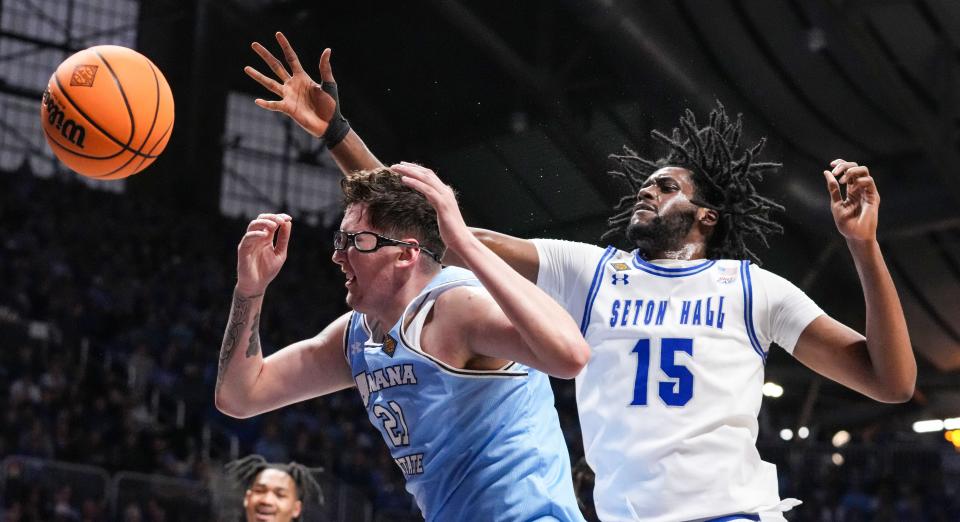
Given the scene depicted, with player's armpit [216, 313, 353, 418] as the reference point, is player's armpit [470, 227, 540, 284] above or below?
above

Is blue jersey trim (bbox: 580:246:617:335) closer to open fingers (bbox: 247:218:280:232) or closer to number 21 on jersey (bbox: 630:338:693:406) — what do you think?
number 21 on jersey (bbox: 630:338:693:406)

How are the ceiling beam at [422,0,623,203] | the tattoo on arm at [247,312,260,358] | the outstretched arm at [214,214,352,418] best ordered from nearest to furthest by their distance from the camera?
the outstretched arm at [214,214,352,418]
the tattoo on arm at [247,312,260,358]
the ceiling beam at [422,0,623,203]

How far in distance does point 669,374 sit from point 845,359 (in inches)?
24.4

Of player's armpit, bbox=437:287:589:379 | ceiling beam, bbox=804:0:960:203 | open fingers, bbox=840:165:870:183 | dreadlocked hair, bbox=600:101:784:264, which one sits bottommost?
player's armpit, bbox=437:287:589:379

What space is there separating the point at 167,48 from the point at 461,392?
22.9 metres

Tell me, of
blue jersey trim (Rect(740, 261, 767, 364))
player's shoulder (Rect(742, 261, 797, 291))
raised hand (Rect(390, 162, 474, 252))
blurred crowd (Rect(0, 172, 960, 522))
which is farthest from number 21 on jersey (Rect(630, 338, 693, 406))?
blurred crowd (Rect(0, 172, 960, 522))

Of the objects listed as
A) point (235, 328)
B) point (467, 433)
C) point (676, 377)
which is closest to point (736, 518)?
point (676, 377)

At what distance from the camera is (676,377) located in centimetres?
389

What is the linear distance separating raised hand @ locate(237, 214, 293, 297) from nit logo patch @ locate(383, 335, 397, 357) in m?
0.45

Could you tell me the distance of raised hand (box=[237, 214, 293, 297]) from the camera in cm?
352

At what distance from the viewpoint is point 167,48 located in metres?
24.6

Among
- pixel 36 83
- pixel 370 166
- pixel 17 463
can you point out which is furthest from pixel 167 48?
pixel 370 166

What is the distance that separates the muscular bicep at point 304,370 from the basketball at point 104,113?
1.71 metres

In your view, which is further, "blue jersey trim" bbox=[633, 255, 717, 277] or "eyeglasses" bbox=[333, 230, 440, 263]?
"blue jersey trim" bbox=[633, 255, 717, 277]
